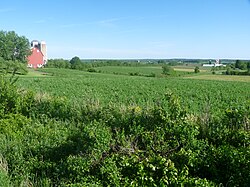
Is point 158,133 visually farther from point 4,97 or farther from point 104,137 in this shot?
point 4,97

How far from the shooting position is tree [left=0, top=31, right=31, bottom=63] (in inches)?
3632

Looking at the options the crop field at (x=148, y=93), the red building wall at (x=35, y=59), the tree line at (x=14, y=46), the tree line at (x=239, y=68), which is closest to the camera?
the crop field at (x=148, y=93)

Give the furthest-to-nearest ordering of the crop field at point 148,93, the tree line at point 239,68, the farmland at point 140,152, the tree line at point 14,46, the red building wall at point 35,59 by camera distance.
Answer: the red building wall at point 35,59 → the tree line at point 14,46 → the tree line at point 239,68 → the crop field at point 148,93 → the farmland at point 140,152

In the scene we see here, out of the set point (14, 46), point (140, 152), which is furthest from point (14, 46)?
point (140, 152)

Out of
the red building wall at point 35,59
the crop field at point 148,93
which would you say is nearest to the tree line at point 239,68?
the crop field at point 148,93

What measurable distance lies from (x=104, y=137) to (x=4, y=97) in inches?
234

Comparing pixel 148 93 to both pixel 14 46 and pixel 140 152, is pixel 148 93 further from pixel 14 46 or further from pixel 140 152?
pixel 14 46

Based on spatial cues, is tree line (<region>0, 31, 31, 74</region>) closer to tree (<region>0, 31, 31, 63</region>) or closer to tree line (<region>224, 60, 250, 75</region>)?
tree (<region>0, 31, 31, 63</region>)

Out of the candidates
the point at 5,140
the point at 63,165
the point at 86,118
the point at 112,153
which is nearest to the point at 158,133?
the point at 112,153

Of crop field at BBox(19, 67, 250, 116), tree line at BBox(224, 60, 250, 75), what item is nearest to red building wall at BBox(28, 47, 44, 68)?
tree line at BBox(224, 60, 250, 75)

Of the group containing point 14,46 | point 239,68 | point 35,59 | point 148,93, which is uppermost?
point 14,46

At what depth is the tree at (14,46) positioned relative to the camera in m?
92.2

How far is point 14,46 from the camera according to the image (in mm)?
93688

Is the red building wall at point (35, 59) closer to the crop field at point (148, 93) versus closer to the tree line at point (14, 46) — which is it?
the tree line at point (14, 46)
